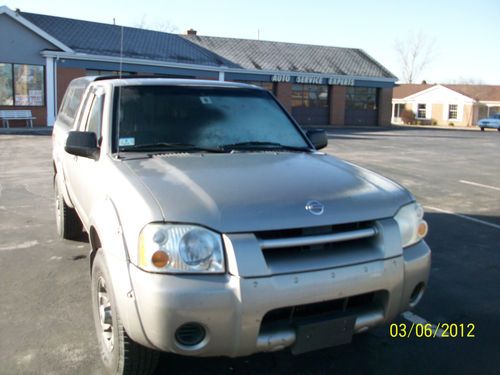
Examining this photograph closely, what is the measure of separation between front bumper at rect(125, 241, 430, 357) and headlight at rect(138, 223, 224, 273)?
1.9 inches

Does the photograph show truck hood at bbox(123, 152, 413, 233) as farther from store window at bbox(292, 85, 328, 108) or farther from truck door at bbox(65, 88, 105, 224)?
store window at bbox(292, 85, 328, 108)

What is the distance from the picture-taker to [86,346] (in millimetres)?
3541

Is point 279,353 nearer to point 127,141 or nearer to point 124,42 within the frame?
point 127,141

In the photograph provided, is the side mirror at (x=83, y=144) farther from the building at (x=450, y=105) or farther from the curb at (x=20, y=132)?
the building at (x=450, y=105)

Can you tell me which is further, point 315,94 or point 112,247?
point 315,94

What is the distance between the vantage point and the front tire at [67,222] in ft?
19.0

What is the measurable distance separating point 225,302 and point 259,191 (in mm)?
702

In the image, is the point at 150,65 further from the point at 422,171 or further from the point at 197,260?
the point at 197,260

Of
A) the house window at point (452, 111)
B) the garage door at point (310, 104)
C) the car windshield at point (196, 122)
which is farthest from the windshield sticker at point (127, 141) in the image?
the house window at point (452, 111)

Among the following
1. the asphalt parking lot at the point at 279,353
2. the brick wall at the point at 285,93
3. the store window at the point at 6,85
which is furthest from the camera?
the brick wall at the point at 285,93

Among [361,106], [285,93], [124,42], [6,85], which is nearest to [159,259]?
[6,85]

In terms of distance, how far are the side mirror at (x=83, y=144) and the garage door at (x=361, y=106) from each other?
38.4 meters

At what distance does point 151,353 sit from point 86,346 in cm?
86

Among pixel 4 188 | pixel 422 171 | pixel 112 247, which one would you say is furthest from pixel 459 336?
pixel 422 171
